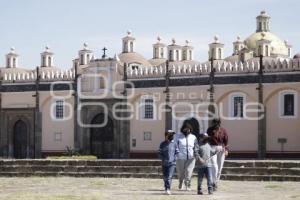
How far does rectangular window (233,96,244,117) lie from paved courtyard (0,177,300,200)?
1843 centimetres

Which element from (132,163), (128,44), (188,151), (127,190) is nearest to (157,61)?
(128,44)

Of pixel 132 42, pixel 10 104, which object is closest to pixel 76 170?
pixel 10 104

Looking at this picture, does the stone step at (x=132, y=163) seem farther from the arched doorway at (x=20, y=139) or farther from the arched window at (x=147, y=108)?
the arched doorway at (x=20, y=139)

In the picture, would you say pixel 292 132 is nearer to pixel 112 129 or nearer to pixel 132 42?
pixel 112 129

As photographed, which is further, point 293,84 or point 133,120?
point 133,120

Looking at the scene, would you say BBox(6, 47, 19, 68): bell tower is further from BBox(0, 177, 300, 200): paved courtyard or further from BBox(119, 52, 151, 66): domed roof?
BBox(0, 177, 300, 200): paved courtyard

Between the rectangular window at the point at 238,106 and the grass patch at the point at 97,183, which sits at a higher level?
the rectangular window at the point at 238,106

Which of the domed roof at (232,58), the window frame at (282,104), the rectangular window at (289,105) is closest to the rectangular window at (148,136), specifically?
the window frame at (282,104)

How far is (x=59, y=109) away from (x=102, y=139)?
11.9 feet

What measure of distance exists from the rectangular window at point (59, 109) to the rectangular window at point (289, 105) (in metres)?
14.1

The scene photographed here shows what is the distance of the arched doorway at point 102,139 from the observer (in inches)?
1672

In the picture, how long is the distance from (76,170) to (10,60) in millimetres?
30805

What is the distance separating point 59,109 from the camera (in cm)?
4431

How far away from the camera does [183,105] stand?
40.3 meters
